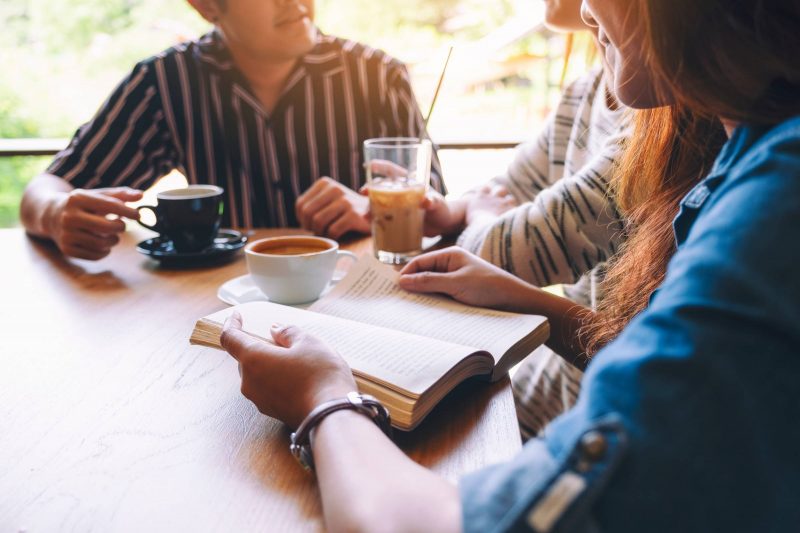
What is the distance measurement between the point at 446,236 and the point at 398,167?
0.77 ft

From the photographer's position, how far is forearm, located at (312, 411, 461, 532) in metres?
0.39

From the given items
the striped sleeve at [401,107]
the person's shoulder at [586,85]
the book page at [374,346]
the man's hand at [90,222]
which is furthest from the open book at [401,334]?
the striped sleeve at [401,107]

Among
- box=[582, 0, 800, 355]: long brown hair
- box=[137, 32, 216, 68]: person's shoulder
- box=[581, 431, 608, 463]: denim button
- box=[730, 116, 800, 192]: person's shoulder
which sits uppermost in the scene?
box=[582, 0, 800, 355]: long brown hair

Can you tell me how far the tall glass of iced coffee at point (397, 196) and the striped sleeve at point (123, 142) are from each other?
84 cm

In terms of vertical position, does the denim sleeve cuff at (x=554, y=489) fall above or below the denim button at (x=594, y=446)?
below

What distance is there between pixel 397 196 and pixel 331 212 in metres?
0.19

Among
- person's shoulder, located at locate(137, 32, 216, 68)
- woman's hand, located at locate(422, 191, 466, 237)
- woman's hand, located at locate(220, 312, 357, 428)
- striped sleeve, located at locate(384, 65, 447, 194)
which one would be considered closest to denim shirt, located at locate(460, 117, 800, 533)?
woman's hand, located at locate(220, 312, 357, 428)

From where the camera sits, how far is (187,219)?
3.64 ft

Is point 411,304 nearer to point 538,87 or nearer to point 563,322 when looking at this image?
point 563,322

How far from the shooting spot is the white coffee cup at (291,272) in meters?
0.87

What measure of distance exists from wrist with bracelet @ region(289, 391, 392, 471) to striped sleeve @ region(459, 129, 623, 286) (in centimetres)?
56

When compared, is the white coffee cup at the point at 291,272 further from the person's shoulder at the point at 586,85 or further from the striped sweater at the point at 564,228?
the person's shoulder at the point at 586,85

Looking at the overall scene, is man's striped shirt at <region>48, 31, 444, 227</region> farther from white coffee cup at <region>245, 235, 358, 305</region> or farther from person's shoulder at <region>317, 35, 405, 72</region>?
white coffee cup at <region>245, 235, 358, 305</region>

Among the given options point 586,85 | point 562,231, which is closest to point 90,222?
point 562,231
